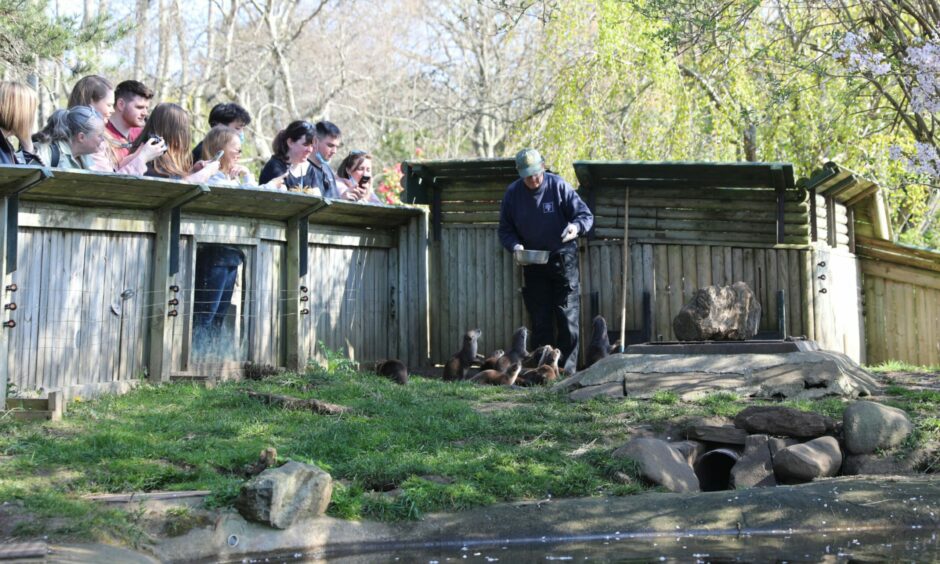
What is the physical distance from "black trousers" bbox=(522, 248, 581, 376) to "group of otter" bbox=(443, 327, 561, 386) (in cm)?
22

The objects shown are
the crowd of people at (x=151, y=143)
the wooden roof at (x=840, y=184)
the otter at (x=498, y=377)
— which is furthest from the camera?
the wooden roof at (x=840, y=184)

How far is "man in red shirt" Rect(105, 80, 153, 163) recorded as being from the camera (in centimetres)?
1038

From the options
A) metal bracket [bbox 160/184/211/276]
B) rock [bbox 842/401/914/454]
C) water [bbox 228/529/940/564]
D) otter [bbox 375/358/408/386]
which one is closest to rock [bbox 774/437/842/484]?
rock [bbox 842/401/914/454]

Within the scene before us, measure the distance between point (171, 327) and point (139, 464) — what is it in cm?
315

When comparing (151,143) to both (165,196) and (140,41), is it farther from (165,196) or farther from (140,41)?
(140,41)

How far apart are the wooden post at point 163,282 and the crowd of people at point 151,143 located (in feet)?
1.14

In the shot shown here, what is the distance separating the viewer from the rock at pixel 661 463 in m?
7.87

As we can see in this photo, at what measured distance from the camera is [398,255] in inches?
524

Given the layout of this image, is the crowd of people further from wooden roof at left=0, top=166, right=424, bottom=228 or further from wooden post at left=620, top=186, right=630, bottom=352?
wooden post at left=620, top=186, right=630, bottom=352

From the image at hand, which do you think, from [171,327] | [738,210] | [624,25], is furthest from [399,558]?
[624,25]

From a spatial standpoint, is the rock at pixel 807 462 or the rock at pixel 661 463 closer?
the rock at pixel 661 463

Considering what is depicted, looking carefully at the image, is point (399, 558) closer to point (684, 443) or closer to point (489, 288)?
point (684, 443)

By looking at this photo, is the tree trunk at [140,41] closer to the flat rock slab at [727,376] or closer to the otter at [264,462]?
the flat rock slab at [727,376]

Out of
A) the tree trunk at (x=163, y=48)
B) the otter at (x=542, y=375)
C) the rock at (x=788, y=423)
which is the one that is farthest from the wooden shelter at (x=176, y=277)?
the tree trunk at (x=163, y=48)
